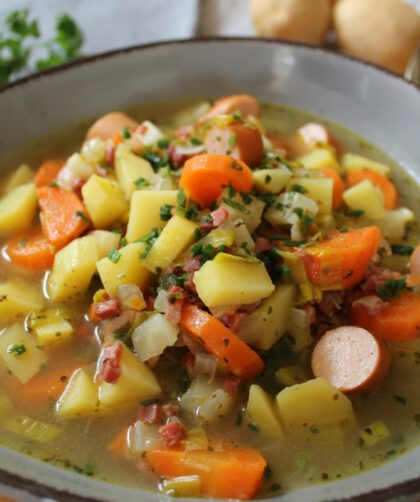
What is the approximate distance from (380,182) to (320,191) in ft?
1.96

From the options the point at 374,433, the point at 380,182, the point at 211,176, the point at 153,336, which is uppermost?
the point at 211,176

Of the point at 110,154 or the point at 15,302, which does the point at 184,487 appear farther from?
the point at 110,154

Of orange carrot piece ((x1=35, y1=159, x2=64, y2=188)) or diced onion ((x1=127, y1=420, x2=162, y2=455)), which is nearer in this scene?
Answer: diced onion ((x1=127, y1=420, x2=162, y2=455))

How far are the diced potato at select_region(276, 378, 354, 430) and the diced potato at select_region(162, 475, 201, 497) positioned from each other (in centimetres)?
43

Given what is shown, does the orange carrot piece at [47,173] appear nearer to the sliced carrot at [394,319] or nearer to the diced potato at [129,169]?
the diced potato at [129,169]

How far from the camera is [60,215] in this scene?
10.4ft

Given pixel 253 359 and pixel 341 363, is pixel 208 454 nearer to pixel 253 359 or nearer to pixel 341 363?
pixel 253 359

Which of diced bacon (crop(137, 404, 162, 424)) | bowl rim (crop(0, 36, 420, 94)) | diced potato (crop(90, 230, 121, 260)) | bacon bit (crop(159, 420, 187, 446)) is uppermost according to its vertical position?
bowl rim (crop(0, 36, 420, 94))

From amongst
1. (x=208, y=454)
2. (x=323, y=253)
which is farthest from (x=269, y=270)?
(x=208, y=454)

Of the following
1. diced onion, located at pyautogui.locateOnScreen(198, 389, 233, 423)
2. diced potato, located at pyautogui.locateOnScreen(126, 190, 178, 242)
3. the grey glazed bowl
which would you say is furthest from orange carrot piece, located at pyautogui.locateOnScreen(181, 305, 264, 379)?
the grey glazed bowl

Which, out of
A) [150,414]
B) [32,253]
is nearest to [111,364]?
[150,414]

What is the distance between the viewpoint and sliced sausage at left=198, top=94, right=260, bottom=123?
12.0ft

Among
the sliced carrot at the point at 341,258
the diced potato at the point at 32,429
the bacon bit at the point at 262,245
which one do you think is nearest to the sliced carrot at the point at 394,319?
the sliced carrot at the point at 341,258

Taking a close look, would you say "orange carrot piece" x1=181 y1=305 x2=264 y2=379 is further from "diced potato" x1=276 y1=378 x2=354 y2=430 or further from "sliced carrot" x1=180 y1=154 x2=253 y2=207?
"sliced carrot" x1=180 y1=154 x2=253 y2=207
